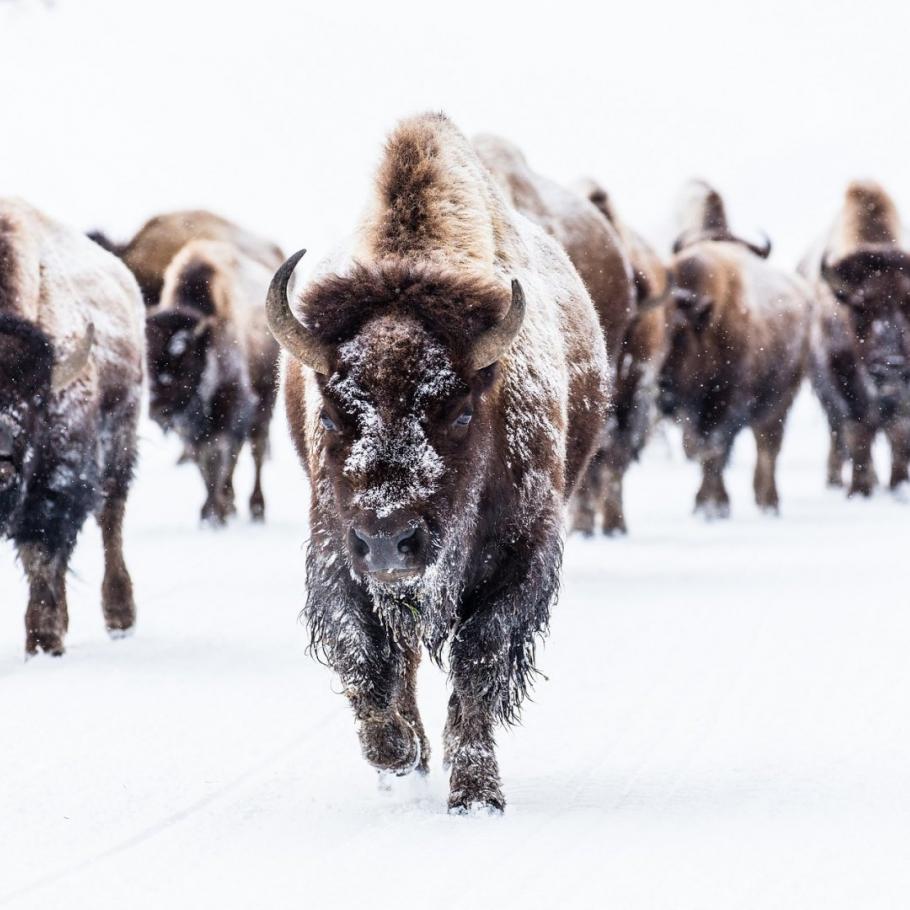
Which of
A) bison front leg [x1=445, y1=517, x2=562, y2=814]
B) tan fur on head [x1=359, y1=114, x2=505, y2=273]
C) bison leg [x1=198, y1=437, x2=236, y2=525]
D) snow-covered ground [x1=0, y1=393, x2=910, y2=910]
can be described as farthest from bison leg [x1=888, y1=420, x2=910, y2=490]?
bison front leg [x1=445, y1=517, x2=562, y2=814]

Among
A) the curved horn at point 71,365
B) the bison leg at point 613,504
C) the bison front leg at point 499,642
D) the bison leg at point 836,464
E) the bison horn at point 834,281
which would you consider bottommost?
the bison leg at point 836,464

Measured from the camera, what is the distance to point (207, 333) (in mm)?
12883

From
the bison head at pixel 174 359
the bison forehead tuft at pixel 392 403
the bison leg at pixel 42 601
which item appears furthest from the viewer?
the bison head at pixel 174 359

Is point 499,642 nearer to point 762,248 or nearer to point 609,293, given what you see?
Answer: point 609,293

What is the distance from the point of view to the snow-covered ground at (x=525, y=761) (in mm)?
3881

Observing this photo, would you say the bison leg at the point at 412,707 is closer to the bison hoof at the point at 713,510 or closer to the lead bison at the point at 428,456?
the lead bison at the point at 428,456

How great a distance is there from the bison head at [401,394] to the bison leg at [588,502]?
267 inches

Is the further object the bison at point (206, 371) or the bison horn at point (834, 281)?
the bison horn at point (834, 281)

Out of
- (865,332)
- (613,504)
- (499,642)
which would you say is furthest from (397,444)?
(865,332)

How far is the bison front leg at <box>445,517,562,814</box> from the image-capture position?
4.68 m

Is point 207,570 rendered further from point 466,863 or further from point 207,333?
point 466,863

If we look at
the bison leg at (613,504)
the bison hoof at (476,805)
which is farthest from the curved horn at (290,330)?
the bison leg at (613,504)

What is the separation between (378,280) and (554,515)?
935 millimetres

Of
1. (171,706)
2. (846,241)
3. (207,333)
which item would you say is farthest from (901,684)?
(846,241)
